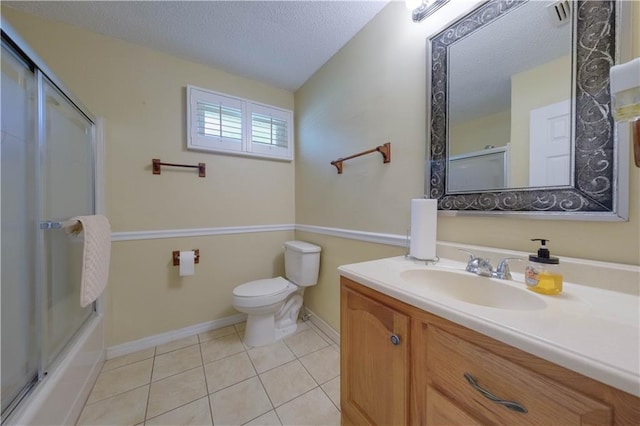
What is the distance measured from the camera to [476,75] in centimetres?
101

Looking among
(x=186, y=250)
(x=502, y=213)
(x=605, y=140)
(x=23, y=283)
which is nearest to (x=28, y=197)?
(x=23, y=283)

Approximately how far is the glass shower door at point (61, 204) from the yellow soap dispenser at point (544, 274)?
1.93 m

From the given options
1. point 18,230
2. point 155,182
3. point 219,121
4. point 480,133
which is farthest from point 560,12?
point 155,182

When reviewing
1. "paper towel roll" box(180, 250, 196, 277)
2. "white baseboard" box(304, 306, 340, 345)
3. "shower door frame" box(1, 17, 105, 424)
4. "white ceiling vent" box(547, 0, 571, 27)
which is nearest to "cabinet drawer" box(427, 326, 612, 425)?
"white ceiling vent" box(547, 0, 571, 27)

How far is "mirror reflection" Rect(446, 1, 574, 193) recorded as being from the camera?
769mm

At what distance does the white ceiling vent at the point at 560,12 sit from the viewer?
75 centimetres

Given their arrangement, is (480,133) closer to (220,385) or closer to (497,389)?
(497,389)

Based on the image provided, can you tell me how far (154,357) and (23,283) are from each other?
0.96 m

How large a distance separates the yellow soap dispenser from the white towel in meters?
1.74

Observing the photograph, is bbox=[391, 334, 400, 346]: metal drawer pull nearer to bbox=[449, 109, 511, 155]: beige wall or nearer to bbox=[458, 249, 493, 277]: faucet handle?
bbox=[458, 249, 493, 277]: faucet handle

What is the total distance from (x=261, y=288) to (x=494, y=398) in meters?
1.53

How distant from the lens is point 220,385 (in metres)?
1.34

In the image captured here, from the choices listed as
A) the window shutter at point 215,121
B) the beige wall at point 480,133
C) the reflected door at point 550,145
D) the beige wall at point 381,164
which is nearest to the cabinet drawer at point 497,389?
the beige wall at point 381,164

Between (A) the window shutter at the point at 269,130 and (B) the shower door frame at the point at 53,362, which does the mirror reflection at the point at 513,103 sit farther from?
(B) the shower door frame at the point at 53,362
